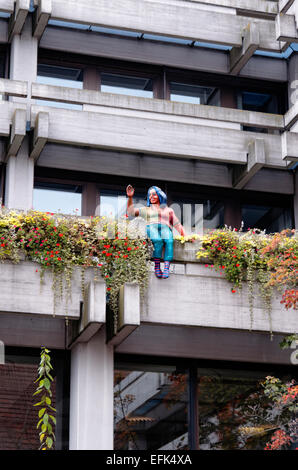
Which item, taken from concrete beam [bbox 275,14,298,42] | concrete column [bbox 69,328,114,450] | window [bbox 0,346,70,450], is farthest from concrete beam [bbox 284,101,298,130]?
window [bbox 0,346,70,450]

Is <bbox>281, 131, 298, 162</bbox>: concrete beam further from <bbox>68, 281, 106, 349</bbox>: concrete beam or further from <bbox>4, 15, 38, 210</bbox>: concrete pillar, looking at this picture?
<bbox>68, 281, 106, 349</bbox>: concrete beam

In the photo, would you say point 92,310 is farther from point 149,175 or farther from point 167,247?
point 149,175

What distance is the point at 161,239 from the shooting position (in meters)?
16.9

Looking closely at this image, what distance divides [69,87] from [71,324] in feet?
21.8

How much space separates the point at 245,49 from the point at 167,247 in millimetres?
7385

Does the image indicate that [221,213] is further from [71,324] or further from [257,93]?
[71,324]

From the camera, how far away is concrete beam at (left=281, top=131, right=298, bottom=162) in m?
20.8

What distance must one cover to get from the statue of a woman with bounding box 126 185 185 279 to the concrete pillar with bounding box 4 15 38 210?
387cm

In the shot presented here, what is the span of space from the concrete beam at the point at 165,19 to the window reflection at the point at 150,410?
28.0ft

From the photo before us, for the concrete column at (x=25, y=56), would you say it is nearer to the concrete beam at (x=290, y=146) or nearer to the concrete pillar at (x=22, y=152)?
the concrete pillar at (x=22, y=152)

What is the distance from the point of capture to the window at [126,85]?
22484mm

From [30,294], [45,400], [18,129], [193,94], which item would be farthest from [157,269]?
[193,94]

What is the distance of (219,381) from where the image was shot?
18094 millimetres
